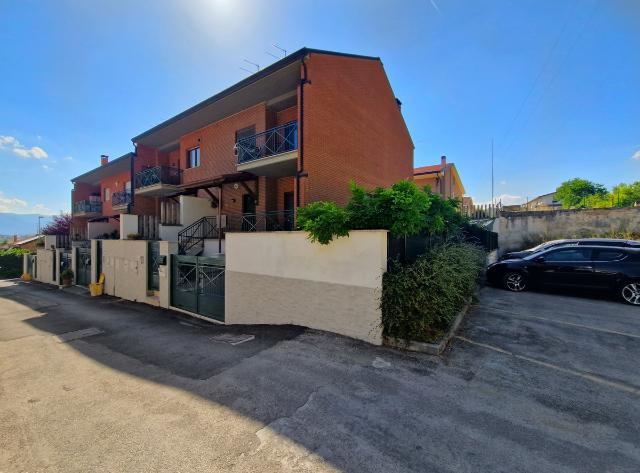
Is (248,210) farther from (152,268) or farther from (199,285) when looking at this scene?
(199,285)

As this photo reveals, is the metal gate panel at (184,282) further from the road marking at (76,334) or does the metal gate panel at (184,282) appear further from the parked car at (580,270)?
the parked car at (580,270)

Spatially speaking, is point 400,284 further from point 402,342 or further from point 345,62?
point 345,62

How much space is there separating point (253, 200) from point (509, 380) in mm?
11727

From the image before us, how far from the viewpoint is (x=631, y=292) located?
25.1ft

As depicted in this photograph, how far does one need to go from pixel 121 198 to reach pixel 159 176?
700 cm

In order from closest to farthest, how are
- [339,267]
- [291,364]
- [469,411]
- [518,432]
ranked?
1. [518,432]
2. [469,411]
3. [291,364]
4. [339,267]

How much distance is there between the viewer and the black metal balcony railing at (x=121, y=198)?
20.5 m

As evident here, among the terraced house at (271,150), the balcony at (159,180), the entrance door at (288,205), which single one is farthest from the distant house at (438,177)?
the balcony at (159,180)

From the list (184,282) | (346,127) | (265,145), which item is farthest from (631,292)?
(184,282)

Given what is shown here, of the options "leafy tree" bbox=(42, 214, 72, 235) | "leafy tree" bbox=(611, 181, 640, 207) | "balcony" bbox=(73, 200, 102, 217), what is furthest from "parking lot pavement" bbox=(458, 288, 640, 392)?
"leafy tree" bbox=(611, 181, 640, 207)

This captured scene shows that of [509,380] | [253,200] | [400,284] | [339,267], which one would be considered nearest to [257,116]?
[253,200]

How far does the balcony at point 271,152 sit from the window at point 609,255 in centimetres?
963

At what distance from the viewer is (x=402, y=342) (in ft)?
17.5

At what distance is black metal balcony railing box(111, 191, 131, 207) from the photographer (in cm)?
2049
